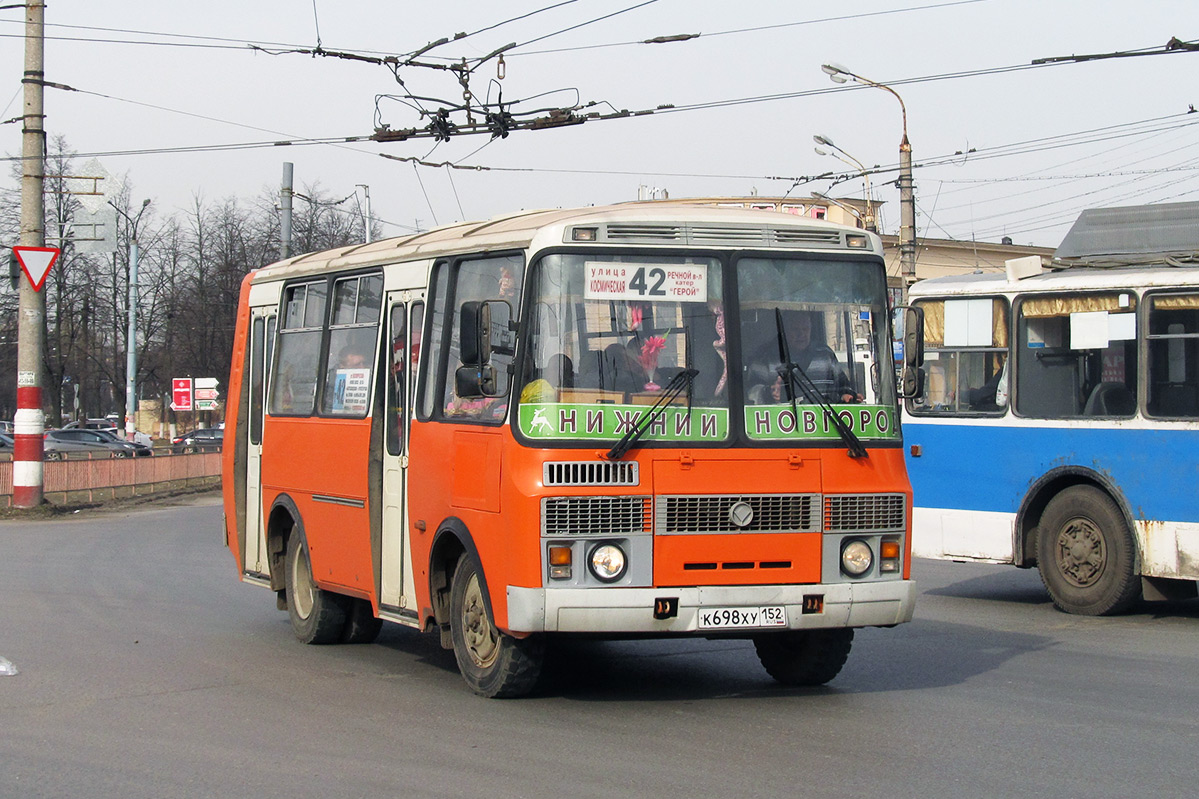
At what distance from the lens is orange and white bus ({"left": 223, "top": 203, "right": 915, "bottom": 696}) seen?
7.83 metres

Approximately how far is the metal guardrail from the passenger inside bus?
856 inches

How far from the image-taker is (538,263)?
8109 millimetres

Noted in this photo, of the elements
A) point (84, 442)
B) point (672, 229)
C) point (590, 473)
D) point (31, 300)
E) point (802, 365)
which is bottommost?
point (84, 442)

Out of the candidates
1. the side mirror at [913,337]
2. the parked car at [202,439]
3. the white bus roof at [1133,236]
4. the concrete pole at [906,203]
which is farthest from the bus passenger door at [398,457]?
the parked car at [202,439]

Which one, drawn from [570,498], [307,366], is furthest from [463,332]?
[307,366]

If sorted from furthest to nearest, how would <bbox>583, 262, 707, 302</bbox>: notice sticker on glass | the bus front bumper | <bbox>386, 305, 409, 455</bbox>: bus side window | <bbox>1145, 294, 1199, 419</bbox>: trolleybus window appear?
1. <bbox>1145, 294, 1199, 419</bbox>: trolleybus window
2. <bbox>386, 305, 409, 455</bbox>: bus side window
3. <bbox>583, 262, 707, 302</bbox>: notice sticker on glass
4. the bus front bumper

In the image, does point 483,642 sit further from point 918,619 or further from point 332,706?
point 918,619

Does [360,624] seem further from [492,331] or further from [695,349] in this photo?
[695,349]

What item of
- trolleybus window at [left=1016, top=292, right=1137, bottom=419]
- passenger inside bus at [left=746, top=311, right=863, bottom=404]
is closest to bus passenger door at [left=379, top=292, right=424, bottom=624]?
passenger inside bus at [left=746, top=311, right=863, bottom=404]

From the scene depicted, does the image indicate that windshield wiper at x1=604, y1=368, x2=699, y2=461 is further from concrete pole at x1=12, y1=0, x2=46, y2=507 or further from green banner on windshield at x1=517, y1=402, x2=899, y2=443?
concrete pole at x1=12, y1=0, x2=46, y2=507

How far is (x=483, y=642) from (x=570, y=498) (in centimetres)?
128

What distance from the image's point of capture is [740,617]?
26.0 feet

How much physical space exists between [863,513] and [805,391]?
0.74 meters

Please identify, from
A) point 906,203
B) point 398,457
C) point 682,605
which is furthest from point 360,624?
point 906,203
